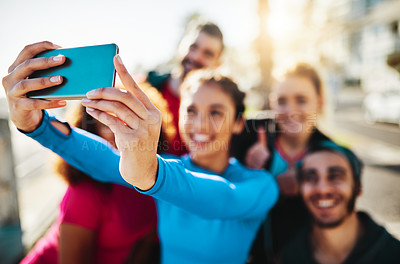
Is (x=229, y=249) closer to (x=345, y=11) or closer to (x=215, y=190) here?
(x=215, y=190)

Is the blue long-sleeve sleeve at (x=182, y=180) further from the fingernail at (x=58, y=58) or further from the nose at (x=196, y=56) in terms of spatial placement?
the nose at (x=196, y=56)

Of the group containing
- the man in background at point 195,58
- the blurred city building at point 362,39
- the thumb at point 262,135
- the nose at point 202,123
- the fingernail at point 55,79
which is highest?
the blurred city building at point 362,39

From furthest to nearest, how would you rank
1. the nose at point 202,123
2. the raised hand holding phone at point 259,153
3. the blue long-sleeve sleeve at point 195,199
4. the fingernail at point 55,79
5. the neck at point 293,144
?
1. the neck at point 293,144
2. the raised hand holding phone at point 259,153
3. the nose at point 202,123
4. the blue long-sleeve sleeve at point 195,199
5. the fingernail at point 55,79

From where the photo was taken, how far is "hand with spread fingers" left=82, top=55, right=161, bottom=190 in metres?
0.69

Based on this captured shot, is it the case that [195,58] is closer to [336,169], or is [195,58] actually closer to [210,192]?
[336,169]

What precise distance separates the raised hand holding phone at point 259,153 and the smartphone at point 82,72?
1.60 metres

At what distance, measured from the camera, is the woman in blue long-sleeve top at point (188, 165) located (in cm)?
72

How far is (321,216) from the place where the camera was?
1838 millimetres

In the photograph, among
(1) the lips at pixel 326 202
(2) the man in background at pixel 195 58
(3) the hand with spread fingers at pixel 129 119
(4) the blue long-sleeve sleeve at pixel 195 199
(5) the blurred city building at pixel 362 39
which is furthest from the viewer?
(5) the blurred city building at pixel 362 39

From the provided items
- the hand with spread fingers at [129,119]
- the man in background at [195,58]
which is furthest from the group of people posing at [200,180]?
the man in background at [195,58]

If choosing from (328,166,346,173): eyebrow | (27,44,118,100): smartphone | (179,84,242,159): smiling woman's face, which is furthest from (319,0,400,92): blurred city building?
(27,44,118,100): smartphone

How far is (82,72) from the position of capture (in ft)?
2.68

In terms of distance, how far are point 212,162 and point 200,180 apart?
67 cm

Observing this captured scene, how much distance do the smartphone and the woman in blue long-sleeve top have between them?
68 mm
